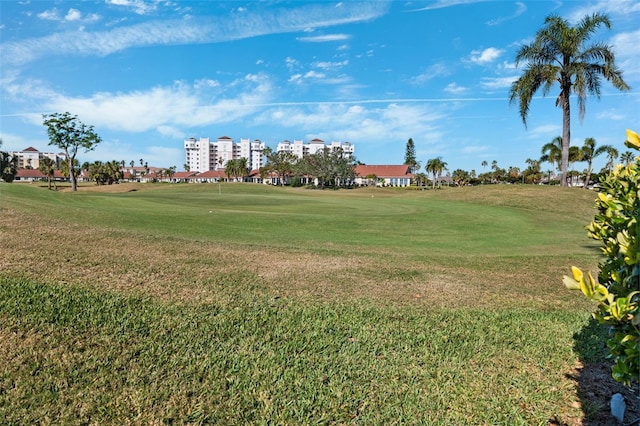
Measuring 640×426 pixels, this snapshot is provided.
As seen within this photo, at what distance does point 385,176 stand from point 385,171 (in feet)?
10.1

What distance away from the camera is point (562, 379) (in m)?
3.58

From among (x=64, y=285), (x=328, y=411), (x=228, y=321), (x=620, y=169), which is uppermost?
(x=620, y=169)

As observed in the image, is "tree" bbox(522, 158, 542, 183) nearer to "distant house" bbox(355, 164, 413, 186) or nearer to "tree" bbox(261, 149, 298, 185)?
"distant house" bbox(355, 164, 413, 186)

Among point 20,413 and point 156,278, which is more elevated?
point 156,278

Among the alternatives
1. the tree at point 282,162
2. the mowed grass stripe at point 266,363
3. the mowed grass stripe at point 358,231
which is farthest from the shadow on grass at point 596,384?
the tree at point 282,162

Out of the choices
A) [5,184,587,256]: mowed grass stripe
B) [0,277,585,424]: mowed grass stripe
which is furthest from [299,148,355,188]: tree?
[0,277,585,424]: mowed grass stripe

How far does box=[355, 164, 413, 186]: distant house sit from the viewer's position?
114 metres

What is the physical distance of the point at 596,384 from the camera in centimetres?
350

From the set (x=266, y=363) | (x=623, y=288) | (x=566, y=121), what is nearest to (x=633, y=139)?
(x=623, y=288)

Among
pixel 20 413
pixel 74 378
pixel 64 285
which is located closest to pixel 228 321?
pixel 74 378

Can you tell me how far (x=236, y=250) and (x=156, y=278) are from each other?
2.69 metres

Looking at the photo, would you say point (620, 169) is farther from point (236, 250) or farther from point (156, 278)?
point (236, 250)

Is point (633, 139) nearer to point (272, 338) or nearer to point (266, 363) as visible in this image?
point (266, 363)

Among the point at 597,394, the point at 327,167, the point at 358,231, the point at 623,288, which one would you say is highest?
the point at 327,167
